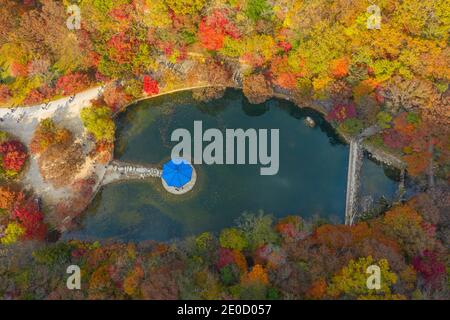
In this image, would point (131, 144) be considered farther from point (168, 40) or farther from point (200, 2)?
point (200, 2)

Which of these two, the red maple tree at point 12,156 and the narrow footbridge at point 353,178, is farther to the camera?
the narrow footbridge at point 353,178

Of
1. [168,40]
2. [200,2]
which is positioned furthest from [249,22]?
[168,40]

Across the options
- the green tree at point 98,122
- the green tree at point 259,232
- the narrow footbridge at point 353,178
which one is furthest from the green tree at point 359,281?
the green tree at point 98,122

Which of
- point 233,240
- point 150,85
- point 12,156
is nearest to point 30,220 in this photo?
point 12,156

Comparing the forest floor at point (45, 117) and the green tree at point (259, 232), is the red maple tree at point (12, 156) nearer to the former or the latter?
the forest floor at point (45, 117)

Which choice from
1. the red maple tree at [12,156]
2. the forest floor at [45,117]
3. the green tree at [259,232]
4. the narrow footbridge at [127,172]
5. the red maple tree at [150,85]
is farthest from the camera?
the red maple tree at [150,85]

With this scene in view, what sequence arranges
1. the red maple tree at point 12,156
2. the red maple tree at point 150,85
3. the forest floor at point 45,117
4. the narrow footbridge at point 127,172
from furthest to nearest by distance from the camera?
the red maple tree at point 150,85 < the narrow footbridge at point 127,172 < the forest floor at point 45,117 < the red maple tree at point 12,156

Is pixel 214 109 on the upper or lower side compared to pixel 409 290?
upper

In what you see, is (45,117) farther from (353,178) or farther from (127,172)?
(353,178)
